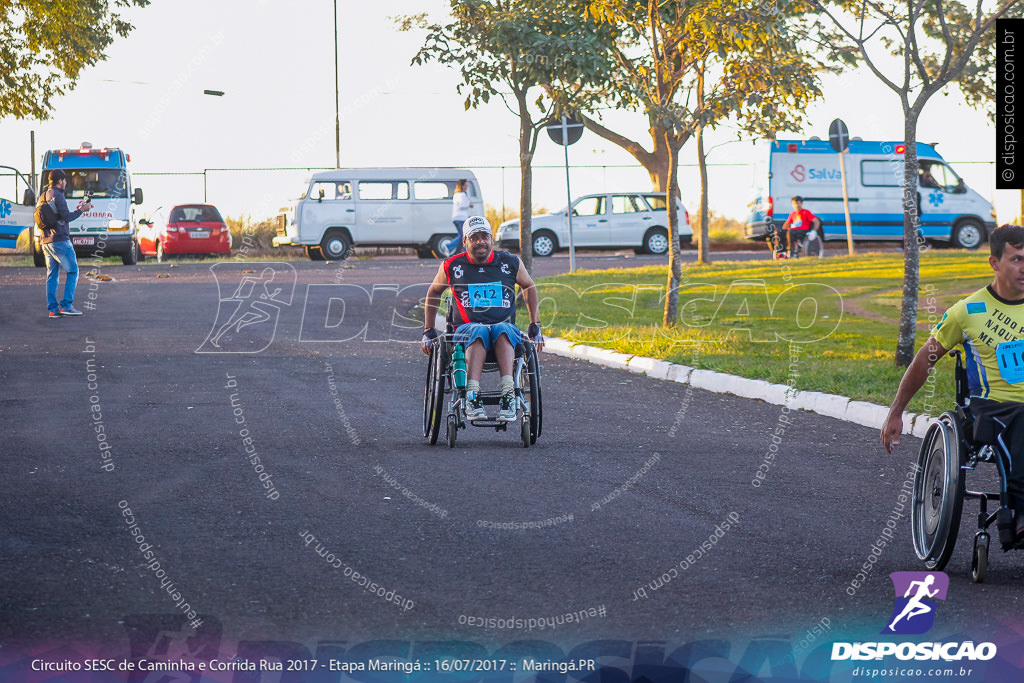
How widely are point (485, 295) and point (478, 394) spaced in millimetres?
760

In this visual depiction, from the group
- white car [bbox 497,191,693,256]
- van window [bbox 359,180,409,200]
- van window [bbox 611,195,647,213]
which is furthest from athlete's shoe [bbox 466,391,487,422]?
van window [bbox 611,195,647,213]

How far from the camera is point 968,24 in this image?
12828 millimetres

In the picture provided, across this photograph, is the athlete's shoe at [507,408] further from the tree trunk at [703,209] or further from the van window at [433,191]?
the van window at [433,191]

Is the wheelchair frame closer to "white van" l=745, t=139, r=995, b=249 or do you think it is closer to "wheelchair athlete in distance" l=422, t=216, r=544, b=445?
"wheelchair athlete in distance" l=422, t=216, r=544, b=445

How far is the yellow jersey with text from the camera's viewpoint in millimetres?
5250

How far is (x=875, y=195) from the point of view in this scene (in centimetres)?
3048

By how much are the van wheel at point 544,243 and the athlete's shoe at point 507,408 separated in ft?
74.7

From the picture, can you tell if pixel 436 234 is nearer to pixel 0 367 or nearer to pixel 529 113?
pixel 529 113

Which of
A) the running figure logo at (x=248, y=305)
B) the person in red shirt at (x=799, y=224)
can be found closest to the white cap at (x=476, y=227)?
the running figure logo at (x=248, y=305)

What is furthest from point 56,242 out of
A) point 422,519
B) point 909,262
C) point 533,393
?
point 422,519

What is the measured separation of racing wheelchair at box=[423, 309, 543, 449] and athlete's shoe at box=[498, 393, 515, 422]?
38 mm

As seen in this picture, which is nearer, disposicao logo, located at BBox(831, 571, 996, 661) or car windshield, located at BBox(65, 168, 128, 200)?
disposicao logo, located at BBox(831, 571, 996, 661)

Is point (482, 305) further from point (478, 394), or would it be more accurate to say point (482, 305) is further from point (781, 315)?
point (781, 315)

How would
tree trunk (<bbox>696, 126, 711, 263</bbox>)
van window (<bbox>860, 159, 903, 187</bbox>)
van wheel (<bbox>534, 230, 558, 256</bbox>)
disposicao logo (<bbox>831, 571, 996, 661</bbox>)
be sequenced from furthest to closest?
van wheel (<bbox>534, 230, 558, 256</bbox>)
van window (<bbox>860, 159, 903, 187</bbox>)
tree trunk (<bbox>696, 126, 711, 263</bbox>)
disposicao logo (<bbox>831, 571, 996, 661</bbox>)
